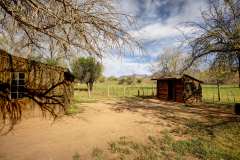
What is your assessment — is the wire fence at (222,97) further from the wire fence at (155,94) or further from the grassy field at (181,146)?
the grassy field at (181,146)

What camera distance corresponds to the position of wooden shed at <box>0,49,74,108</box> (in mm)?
11031

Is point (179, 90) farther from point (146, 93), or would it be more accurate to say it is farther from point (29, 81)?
point (29, 81)

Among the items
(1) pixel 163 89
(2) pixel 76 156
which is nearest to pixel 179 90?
(1) pixel 163 89

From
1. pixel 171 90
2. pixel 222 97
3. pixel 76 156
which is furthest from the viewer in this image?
pixel 222 97

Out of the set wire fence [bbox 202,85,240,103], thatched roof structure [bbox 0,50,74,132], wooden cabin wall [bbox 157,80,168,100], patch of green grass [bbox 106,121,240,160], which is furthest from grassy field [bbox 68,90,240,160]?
wooden cabin wall [bbox 157,80,168,100]

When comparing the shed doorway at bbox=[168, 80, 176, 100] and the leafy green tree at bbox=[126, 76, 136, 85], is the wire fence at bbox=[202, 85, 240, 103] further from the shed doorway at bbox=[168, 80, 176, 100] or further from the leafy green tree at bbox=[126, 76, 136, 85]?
the leafy green tree at bbox=[126, 76, 136, 85]

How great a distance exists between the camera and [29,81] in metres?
11.8

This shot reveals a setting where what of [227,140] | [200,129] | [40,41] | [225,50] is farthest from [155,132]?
[40,41]

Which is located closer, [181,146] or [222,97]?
[181,146]

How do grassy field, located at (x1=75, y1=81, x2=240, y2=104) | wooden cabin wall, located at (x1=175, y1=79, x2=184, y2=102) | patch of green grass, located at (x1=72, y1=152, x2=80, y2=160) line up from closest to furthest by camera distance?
1. patch of green grass, located at (x1=72, y1=152, x2=80, y2=160)
2. wooden cabin wall, located at (x1=175, y1=79, x2=184, y2=102)
3. grassy field, located at (x1=75, y1=81, x2=240, y2=104)

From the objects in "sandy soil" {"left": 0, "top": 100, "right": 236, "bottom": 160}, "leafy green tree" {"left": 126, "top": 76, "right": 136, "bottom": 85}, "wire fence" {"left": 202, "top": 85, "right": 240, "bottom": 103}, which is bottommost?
"sandy soil" {"left": 0, "top": 100, "right": 236, "bottom": 160}

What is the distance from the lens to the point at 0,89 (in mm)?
10836

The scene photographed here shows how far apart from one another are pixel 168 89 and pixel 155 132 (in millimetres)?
16528

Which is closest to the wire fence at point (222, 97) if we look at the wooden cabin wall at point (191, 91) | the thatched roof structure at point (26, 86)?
the wooden cabin wall at point (191, 91)
